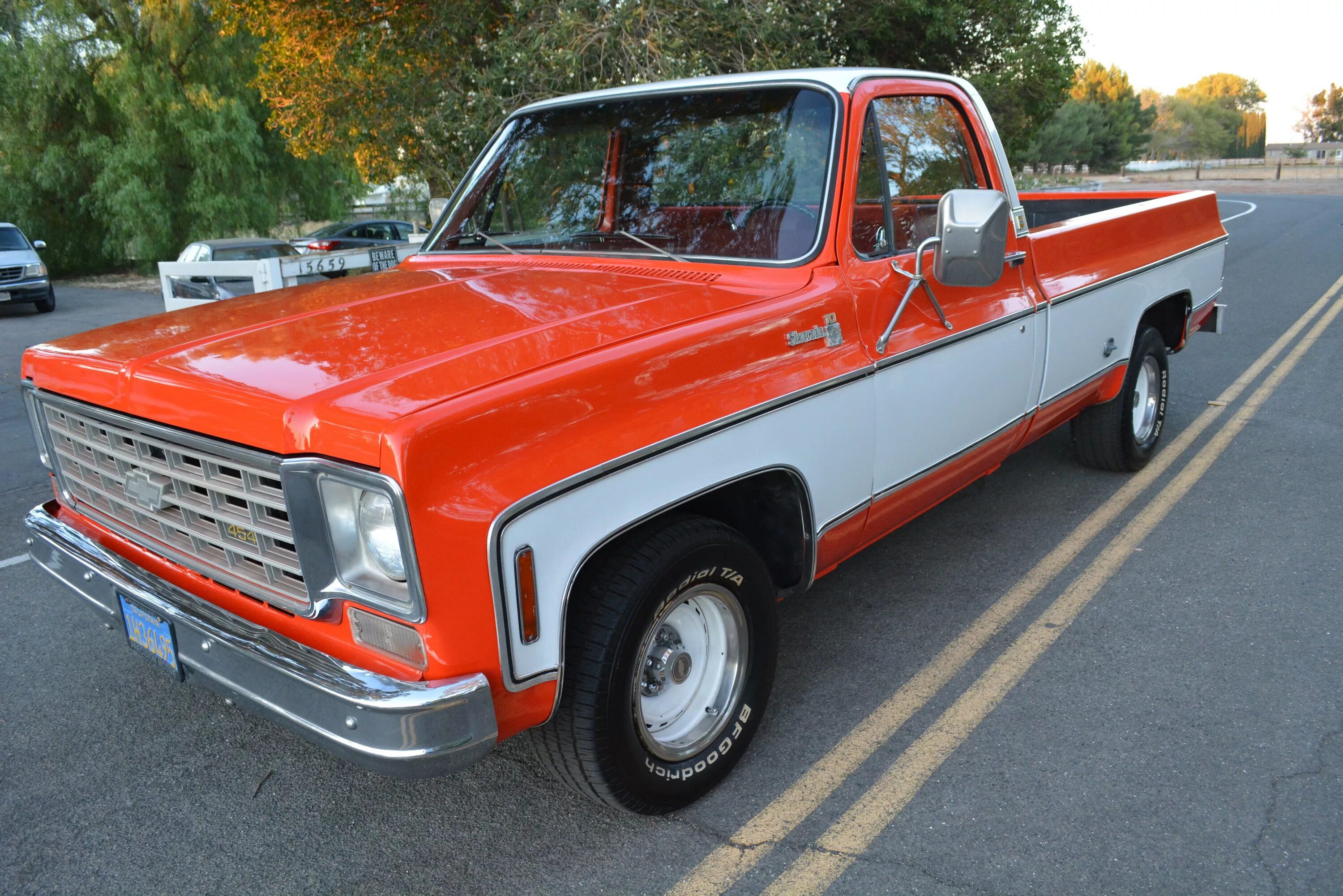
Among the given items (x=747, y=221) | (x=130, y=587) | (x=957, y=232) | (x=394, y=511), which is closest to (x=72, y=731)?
(x=130, y=587)

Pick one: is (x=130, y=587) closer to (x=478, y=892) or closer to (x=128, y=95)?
(x=478, y=892)

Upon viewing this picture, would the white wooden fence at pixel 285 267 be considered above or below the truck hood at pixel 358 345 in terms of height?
above

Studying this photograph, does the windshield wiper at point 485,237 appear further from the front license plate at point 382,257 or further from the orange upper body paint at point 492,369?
the front license plate at point 382,257

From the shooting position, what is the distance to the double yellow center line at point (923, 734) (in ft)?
8.97

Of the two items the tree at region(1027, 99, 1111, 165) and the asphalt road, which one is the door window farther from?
the tree at region(1027, 99, 1111, 165)

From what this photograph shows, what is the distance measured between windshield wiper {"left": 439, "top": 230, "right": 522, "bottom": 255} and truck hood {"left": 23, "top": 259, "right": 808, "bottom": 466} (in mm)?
Result: 273

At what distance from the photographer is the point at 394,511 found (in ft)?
6.99

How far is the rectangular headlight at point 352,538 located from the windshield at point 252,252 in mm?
12788

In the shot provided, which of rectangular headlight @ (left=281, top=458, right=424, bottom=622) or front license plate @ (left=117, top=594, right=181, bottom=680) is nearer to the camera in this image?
rectangular headlight @ (left=281, top=458, right=424, bottom=622)

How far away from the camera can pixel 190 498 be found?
2.63 metres

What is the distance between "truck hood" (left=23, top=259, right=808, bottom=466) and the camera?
229 centimetres

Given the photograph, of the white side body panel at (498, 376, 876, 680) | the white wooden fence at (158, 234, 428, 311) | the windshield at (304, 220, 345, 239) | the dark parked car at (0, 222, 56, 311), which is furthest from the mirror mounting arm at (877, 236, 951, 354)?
the windshield at (304, 220, 345, 239)

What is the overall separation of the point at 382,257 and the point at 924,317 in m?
3.67

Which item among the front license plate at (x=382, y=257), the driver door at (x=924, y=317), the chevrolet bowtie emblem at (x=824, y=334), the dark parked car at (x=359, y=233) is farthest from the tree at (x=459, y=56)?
the chevrolet bowtie emblem at (x=824, y=334)
